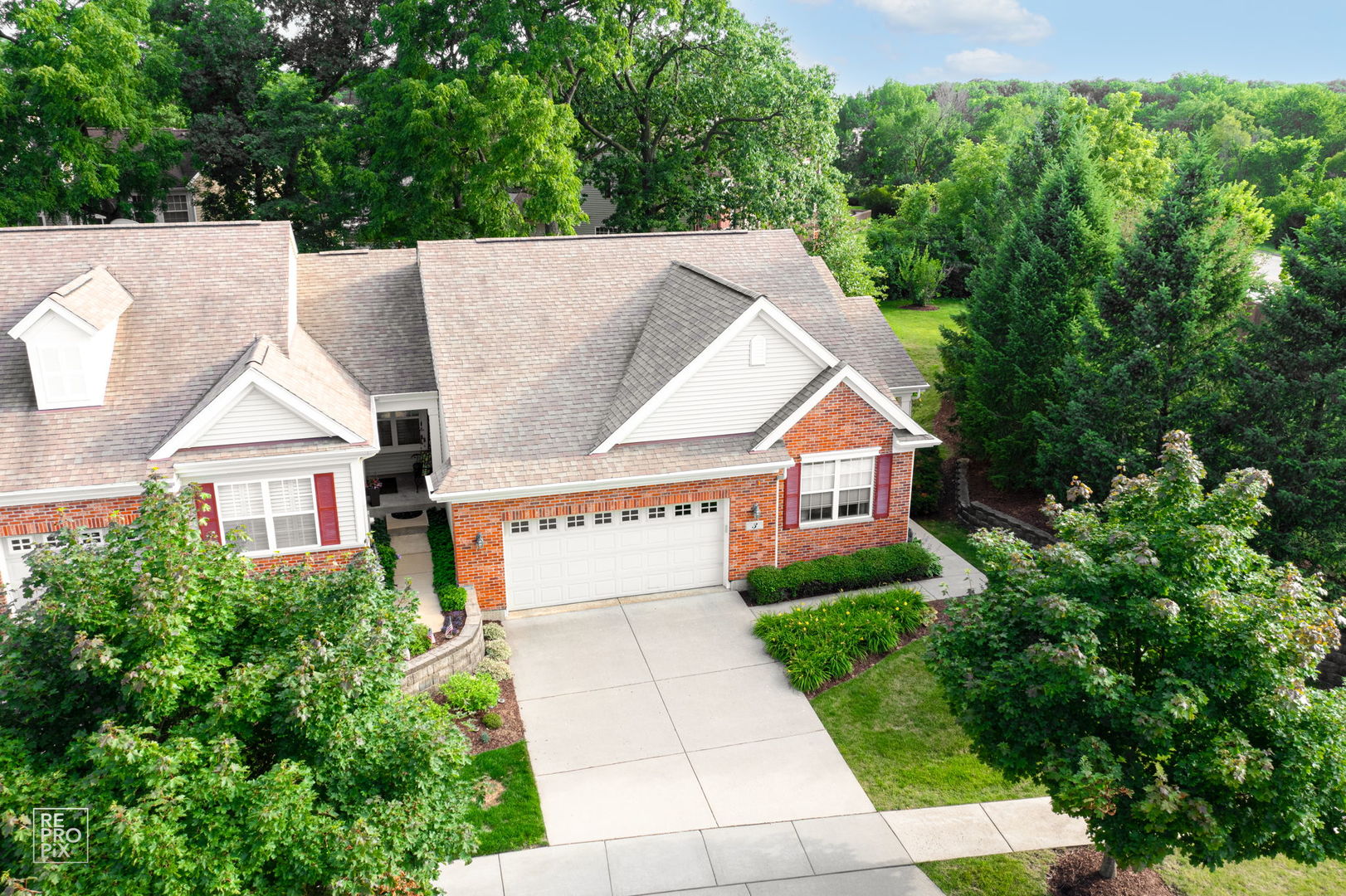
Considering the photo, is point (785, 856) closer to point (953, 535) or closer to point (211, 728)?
point (211, 728)

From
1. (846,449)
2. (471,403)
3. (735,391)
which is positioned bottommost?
(846,449)

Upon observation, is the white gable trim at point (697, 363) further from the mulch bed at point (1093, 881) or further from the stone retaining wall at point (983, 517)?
the mulch bed at point (1093, 881)

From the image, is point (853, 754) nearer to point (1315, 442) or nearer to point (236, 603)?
point (236, 603)

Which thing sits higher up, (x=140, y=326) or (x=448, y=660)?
(x=140, y=326)

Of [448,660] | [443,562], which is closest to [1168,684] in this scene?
[448,660]

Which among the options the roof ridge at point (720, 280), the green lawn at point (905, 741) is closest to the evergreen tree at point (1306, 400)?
the green lawn at point (905, 741)
